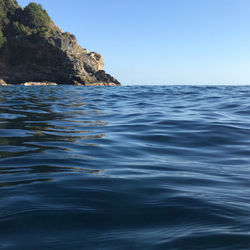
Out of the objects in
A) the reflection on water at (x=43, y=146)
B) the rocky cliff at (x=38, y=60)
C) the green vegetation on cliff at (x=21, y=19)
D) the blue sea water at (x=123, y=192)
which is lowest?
the reflection on water at (x=43, y=146)

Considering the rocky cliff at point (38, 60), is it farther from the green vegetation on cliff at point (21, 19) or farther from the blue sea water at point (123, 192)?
the blue sea water at point (123, 192)

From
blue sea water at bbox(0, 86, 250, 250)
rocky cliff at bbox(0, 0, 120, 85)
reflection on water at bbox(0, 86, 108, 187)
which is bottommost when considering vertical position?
reflection on water at bbox(0, 86, 108, 187)

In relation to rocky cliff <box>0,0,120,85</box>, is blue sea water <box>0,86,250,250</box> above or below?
below

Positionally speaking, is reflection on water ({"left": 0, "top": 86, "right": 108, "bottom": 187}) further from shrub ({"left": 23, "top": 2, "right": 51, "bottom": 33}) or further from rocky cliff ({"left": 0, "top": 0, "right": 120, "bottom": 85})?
shrub ({"left": 23, "top": 2, "right": 51, "bottom": 33})

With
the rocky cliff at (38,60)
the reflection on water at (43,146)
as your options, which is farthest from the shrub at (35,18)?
the reflection on water at (43,146)

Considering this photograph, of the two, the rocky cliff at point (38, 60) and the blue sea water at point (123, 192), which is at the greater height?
the rocky cliff at point (38, 60)

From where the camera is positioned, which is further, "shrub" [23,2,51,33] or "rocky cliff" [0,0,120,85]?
"shrub" [23,2,51,33]

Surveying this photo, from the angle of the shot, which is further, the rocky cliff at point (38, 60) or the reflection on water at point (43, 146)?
the rocky cliff at point (38, 60)

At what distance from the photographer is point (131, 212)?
64.0 inches

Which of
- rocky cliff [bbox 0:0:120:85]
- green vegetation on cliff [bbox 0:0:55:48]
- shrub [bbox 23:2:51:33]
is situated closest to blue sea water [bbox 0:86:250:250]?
rocky cliff [bbox 0:0:120:85]

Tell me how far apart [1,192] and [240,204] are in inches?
67.4

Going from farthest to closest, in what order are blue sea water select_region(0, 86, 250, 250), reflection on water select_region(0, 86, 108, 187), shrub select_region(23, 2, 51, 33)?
shrub select_region(23, 2, 51, 33), reflection on water select_region(0, 86, 108, 187), blue sea water select_region(0, 86, 250, 250)

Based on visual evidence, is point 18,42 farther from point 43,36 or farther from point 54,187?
point 54,187

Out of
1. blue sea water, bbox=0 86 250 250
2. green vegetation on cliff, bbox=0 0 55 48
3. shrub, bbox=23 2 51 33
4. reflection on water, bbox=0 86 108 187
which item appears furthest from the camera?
shrub, bbox=23 2 51 33
